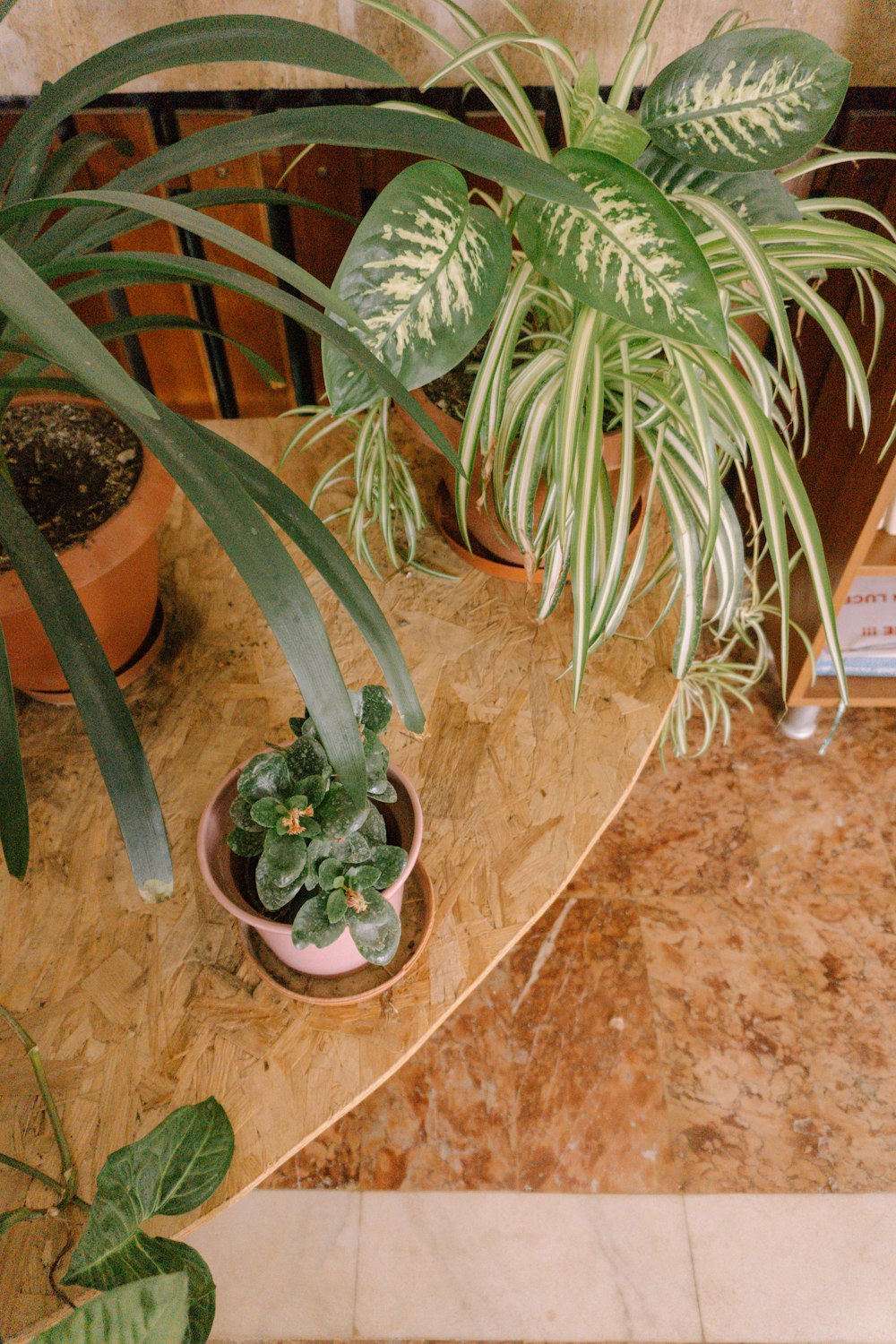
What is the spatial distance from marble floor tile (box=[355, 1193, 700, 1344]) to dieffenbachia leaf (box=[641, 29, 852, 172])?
56.8 inches

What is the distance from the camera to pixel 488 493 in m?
1.17

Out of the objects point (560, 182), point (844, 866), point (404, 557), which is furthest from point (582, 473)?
point (844, 866)

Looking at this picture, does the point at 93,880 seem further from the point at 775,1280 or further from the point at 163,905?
the point at 775,1280

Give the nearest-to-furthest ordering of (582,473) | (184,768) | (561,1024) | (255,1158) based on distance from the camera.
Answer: (255,1158), (582,473), (184,768), (561,1024)

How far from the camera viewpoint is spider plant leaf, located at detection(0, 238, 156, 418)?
510 millimetres

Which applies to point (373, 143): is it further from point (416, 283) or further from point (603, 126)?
point (603, 126)

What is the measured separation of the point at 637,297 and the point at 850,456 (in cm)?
93

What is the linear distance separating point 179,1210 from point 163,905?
0.31 meters

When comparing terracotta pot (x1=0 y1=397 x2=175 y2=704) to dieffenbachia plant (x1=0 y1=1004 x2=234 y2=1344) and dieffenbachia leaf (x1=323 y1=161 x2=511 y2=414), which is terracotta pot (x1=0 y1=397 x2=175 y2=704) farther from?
dieffenbachia plant (x1=0 y1=1004 x2=234 y2=1344)

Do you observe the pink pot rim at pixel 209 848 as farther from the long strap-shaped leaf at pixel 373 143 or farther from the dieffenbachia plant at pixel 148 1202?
the long strap-shaped leaf at pixel 373 143

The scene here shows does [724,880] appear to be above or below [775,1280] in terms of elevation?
above

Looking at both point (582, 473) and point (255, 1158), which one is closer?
point (255, 1158)

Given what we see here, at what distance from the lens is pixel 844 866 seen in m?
1.73

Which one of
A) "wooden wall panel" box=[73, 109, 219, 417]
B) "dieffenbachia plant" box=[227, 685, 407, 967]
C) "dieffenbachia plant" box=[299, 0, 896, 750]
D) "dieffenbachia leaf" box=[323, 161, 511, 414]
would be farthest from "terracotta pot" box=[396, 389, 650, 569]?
"wooden wall panel" box=[73, 109, 219, 417]
